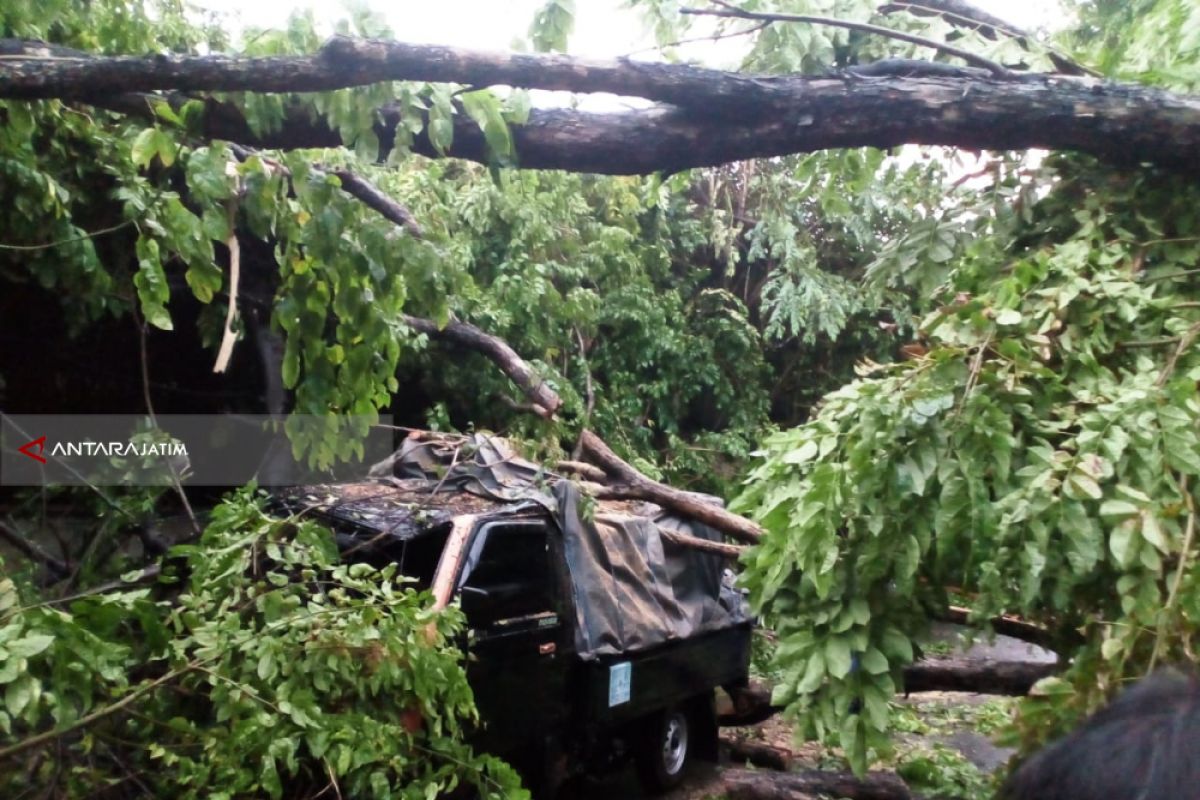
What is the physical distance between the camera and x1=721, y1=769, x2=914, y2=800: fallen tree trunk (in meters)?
5.17

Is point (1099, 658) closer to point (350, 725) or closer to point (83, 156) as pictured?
point (350, 725)

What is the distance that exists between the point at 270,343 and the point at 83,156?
182 cm

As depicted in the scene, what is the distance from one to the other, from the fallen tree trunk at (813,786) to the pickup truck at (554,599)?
0.86 metres

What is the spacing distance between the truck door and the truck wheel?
1121 millimetres

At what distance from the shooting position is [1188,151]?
3.40 metres

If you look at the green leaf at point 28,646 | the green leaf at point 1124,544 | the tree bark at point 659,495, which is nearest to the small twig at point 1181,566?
the green leaf at point 1124,544

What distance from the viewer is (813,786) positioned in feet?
17.2

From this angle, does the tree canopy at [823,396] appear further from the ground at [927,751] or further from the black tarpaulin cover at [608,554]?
the ground at [927,751]

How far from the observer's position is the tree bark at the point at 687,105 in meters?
3.19

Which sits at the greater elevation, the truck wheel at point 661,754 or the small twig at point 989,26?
the small twig at point 989,26

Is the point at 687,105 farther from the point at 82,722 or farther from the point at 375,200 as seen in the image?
the point at 82,722

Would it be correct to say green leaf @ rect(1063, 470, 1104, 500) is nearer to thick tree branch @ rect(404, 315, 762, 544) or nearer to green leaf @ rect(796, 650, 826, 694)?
green leaf @ rect(796, 650, 826, 694)

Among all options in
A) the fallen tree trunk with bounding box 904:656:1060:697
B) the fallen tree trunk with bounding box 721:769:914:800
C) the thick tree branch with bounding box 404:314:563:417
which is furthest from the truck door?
the fallen tree trunk with bounding box 904:656:1060:697

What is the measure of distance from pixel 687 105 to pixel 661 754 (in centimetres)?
450
